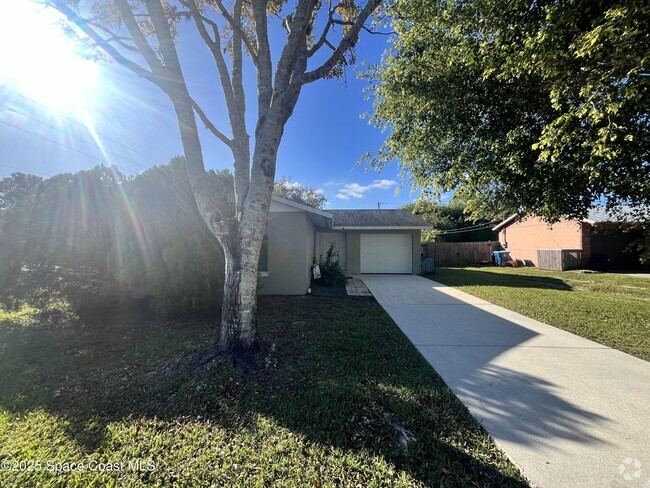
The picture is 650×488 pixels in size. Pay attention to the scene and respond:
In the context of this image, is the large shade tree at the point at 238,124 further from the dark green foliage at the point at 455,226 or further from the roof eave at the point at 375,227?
the dark green foliage at the point at 455,226

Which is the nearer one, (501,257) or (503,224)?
(501,257)

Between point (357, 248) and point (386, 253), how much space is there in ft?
5.28

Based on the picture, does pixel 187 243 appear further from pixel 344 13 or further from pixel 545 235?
pixel 545 235

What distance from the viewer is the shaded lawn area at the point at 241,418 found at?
6.60 ft

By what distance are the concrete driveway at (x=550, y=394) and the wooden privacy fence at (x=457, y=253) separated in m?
16.0

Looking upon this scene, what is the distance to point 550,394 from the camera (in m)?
3.03

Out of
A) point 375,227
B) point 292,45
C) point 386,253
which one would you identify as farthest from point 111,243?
point 386,253

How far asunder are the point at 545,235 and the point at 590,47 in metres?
20.6

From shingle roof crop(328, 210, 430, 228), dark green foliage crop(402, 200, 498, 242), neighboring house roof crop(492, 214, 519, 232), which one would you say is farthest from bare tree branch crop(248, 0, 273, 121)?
neighboring house roof crop(492, 214, 519, 232)

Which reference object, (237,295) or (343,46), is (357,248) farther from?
(237,295)

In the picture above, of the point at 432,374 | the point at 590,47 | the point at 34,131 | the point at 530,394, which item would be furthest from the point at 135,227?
the point at 34,131

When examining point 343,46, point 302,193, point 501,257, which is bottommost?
point 501,257

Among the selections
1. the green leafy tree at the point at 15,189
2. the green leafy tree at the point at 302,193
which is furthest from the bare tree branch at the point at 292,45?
the green leafy tree at the point at 302,193

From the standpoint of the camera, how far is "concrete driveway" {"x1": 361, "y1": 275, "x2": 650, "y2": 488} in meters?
2.08
